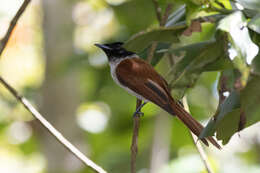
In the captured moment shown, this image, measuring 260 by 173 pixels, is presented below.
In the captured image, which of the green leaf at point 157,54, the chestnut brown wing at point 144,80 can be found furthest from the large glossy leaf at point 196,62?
the chestnut brown wing at point 144,80

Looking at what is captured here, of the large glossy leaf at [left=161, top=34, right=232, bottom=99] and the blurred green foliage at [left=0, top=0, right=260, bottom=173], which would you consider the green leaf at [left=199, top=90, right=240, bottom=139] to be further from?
the large glossy leaf at [left=161, top=34, right=232, bottom=99]

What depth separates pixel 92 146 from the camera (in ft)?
17.9

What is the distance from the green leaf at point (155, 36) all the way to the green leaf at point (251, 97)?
35cm

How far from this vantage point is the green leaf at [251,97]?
1.60 metres

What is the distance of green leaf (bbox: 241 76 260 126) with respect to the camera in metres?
1.60

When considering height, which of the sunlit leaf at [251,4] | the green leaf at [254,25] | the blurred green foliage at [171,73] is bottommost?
the blurred green foliage at [171,73]

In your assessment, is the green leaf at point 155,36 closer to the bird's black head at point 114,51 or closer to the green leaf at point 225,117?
the green leaf at point 225,117

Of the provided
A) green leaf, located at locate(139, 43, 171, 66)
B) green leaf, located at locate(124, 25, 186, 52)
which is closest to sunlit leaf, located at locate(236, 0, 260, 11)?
green leaf, located at locate(124, 25, 186, 52)

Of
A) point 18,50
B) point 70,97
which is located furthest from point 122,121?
point 18,50

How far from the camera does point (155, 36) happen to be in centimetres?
186

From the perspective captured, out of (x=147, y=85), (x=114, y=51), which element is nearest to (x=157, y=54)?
(x=147, y=85)

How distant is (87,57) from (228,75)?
264 cm

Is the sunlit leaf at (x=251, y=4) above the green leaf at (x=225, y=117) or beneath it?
above

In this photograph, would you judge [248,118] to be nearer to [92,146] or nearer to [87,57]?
[87,57]
